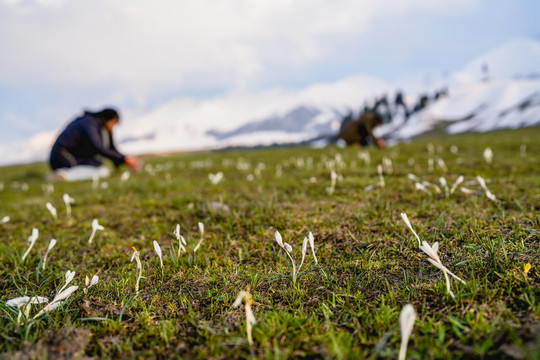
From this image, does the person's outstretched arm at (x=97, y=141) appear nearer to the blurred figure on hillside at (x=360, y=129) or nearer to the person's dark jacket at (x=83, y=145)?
the person's dark jacket at (x=83, y=145)

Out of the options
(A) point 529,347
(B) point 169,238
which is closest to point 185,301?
(B) point 169,238

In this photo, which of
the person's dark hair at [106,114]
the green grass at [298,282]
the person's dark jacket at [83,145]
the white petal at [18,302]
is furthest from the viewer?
the person's dark hair at [106,114]

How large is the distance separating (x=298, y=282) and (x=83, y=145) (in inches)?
442

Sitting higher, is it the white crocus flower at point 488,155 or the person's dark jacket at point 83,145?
the person's dark jacket at point 83,145

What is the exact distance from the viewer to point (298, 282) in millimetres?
2484

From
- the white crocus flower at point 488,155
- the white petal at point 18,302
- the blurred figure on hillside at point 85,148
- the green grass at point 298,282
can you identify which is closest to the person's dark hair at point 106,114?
the blurred figure on hillside at point 85,148

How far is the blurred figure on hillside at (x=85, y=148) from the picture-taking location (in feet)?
33.9

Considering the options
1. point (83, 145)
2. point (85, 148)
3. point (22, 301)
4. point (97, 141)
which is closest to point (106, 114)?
point (97, 141)

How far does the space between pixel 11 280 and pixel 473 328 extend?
141 inches

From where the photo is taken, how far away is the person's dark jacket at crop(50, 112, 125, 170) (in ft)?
33.4

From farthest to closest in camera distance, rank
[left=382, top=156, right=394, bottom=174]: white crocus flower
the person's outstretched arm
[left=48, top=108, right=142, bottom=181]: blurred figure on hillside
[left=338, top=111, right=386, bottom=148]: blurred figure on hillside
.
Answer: [left=338, top=111, right=386, bottom=148]: blurred figure on hillside → [left=48, top=108, right=142, bottom=181]: blurred figure on hillside → the person's outstretched arm → [left=382, top=156, right=394, bottom=174]: white crocus flower

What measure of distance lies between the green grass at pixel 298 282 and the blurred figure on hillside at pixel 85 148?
585cm

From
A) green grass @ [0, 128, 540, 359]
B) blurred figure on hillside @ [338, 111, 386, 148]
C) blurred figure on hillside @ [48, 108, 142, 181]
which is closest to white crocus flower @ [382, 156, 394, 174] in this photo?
green grass @ [0, 128, 540, 359]

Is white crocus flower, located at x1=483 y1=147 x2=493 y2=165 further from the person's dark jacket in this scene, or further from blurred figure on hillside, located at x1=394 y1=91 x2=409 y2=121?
blurred figure on hillside, located at x1=394 y1=91 x2=409 y2=121
